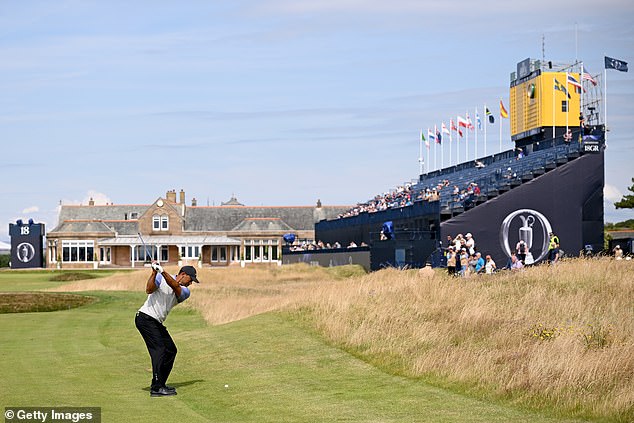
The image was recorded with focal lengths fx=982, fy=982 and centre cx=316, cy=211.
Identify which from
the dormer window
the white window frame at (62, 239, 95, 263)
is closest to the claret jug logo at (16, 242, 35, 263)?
the white window frame at (62, 239, 95, 263)

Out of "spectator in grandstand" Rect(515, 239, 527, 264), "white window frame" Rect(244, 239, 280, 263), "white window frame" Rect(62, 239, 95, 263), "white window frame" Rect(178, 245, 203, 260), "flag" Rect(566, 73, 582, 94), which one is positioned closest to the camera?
"spectator in grandstand" Rect(515, 239, 527, 264)

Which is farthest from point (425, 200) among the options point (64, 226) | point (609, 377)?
point (64, 226)

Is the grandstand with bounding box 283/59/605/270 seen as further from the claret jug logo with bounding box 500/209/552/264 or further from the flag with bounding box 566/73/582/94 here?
the flag with bounding box 566/73/582/94

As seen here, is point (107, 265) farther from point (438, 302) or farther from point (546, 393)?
point (546, 393)

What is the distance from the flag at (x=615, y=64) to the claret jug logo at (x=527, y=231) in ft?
33.4

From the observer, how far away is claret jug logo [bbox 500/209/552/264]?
47.5 m

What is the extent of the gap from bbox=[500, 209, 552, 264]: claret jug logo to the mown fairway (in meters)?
26.9

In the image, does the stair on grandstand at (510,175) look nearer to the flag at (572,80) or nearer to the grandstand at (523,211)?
the grandstand at (523,211)

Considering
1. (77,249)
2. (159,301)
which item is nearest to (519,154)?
(159,301)

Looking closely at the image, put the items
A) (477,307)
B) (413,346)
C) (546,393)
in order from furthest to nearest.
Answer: (477,307) → (413,346) → (546,393)

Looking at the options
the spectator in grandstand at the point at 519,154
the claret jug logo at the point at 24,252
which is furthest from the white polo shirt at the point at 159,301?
the claret jug logo at the point at 24,252

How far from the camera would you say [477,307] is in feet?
59.2

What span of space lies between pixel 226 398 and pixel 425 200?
37.6m

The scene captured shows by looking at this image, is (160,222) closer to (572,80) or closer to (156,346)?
(572,80)
